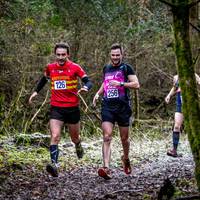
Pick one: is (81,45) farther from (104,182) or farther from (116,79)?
(104,182)

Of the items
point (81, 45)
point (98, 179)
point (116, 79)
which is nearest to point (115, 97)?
point (116, 79)

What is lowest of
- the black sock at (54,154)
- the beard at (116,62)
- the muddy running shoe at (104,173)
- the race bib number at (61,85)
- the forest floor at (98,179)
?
the forest floor at (98,179)

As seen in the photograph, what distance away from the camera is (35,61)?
15.9 meters

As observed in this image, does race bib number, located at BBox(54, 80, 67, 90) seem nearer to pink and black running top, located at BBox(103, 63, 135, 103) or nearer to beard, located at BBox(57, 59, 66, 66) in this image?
beard, located at BBox(57, 59, 66, 66)

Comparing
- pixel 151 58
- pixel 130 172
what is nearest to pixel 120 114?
pixel 130 172

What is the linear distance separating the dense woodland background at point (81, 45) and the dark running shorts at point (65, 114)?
3569 millimetres

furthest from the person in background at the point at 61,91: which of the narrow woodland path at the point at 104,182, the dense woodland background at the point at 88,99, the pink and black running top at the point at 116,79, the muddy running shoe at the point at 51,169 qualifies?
the dense woodland background at the point at 88,99

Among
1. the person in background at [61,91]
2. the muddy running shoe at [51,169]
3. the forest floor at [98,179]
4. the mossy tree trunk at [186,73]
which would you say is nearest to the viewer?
the mossy tree trunk at [186,73]

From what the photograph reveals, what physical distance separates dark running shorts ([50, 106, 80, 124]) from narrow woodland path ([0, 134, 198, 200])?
1.03m

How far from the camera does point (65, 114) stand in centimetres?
913

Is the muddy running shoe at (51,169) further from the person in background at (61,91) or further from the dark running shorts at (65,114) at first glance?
the dark running shorts at (65,114)

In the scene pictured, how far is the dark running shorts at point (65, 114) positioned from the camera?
9.05 metres

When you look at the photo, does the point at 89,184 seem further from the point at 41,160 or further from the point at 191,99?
the point at 191,99

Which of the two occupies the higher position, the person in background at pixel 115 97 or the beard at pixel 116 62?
the beard at pixel 116 62
